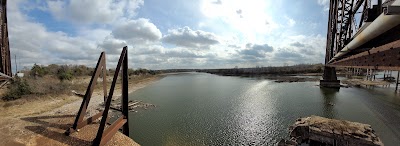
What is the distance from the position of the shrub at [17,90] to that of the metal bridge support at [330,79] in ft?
194

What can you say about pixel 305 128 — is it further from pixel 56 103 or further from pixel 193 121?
pixel 56 103

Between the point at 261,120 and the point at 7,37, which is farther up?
the point at 7,37

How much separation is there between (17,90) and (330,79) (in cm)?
6130

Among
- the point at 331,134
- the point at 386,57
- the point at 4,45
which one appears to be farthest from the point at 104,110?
the point at 331,134

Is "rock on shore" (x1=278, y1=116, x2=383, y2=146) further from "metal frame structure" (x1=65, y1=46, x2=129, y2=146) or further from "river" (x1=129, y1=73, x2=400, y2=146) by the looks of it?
"metal frame structure" (x1=65, y1=46, x2=129, y2=146)

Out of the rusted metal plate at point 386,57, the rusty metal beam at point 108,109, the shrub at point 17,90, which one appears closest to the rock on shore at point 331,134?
the rusted metal plate at point 386,57

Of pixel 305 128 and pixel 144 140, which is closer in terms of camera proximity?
pixel 305 128

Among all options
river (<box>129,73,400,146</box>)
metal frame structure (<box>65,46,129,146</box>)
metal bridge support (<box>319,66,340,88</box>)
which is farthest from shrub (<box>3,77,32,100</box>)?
metal bridge support (<box>319,66,340,88</box>)

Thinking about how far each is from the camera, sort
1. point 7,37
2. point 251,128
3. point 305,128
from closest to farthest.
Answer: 1. point 7,37
2. point 305,128
3. point 251,128

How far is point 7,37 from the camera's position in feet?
37.0

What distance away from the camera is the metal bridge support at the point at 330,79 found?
1970 inches

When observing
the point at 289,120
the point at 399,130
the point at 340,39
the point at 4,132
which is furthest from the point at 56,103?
the point at 399,130

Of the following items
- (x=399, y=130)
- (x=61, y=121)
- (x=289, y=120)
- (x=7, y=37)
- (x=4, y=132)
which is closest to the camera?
(x=4, y=132)

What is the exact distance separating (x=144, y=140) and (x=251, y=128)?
33.9 feet
